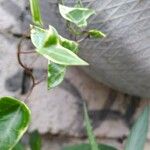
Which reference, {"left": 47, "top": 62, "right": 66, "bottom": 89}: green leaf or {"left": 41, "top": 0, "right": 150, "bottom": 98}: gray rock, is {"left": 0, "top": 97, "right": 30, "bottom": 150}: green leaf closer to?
{"left": 47, "top": 62, "right": 66, "bottom": 89}: green leaf

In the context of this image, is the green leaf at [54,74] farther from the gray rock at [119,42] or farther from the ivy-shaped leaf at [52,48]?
the gray rock at [119,42]

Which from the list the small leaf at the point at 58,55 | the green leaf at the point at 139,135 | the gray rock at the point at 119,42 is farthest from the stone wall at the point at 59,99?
the small leaf at the point at 58,55

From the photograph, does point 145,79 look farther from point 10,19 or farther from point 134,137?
point 10,19

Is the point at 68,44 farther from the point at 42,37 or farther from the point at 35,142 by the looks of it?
the point at 35,142

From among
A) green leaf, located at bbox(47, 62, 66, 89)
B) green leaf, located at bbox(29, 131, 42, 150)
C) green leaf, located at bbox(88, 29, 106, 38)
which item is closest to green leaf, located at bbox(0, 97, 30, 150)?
green leaf, located at bbox(47, 62, 66, 89)

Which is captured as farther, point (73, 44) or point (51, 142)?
point (51, 142)

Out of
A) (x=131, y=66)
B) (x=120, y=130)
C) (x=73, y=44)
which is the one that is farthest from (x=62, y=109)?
(x=73, y=44)

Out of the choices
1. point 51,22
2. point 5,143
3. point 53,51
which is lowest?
point 5,143
